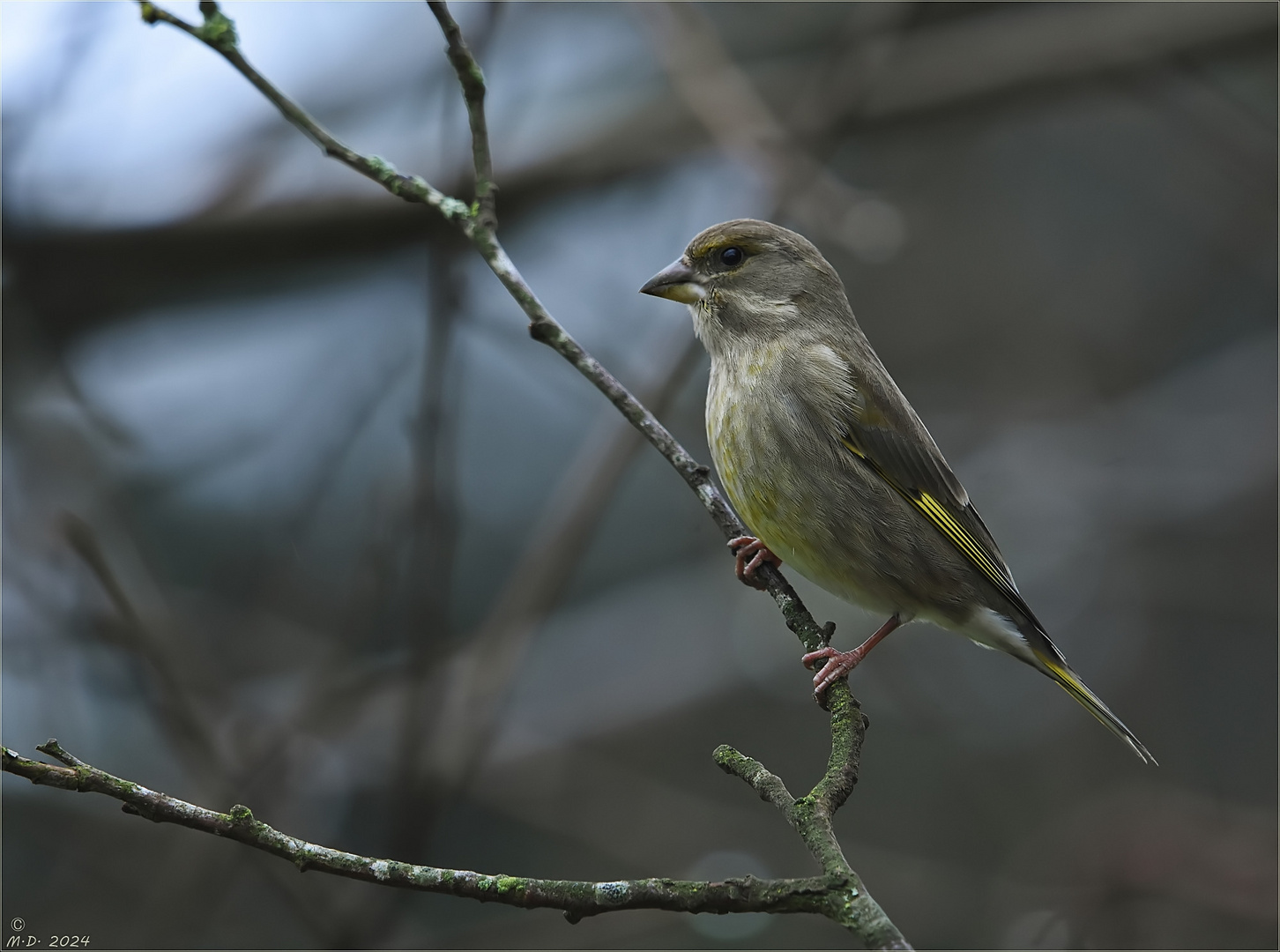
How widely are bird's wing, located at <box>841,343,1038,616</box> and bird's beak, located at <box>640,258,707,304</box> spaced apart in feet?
2.22

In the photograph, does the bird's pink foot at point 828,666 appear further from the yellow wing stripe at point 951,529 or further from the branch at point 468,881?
the branch at point 468,881

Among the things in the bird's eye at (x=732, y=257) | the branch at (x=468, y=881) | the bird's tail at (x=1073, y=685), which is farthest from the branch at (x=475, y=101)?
the bird's tail at (x=1073, y=685)

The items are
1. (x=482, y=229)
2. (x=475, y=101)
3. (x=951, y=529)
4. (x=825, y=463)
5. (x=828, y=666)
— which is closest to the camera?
(x=475, y=101)

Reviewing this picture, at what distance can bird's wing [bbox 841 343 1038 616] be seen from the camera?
4008mm

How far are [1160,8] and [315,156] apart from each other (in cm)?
620

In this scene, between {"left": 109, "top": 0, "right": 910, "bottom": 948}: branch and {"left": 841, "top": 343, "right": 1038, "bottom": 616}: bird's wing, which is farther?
{"left": 841, "top": 343, "right": 1038, "bottom": 616}: bird's wing

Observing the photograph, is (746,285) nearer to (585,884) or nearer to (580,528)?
(580,528)

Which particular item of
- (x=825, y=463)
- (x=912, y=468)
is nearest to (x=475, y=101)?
(x=825, y=463)

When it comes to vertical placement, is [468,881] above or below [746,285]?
below

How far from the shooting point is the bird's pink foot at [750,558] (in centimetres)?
375

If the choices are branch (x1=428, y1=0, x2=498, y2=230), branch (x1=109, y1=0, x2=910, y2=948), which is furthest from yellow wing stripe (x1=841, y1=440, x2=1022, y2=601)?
branch (x1=428, y1=0, x2=498, y2=230)

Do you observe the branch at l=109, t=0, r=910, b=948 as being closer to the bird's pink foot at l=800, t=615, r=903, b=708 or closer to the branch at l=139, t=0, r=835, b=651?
the branch at l=139, t=0, r=835, b=651

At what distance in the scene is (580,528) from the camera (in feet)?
16.1

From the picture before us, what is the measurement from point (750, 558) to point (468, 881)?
2.13 meters
